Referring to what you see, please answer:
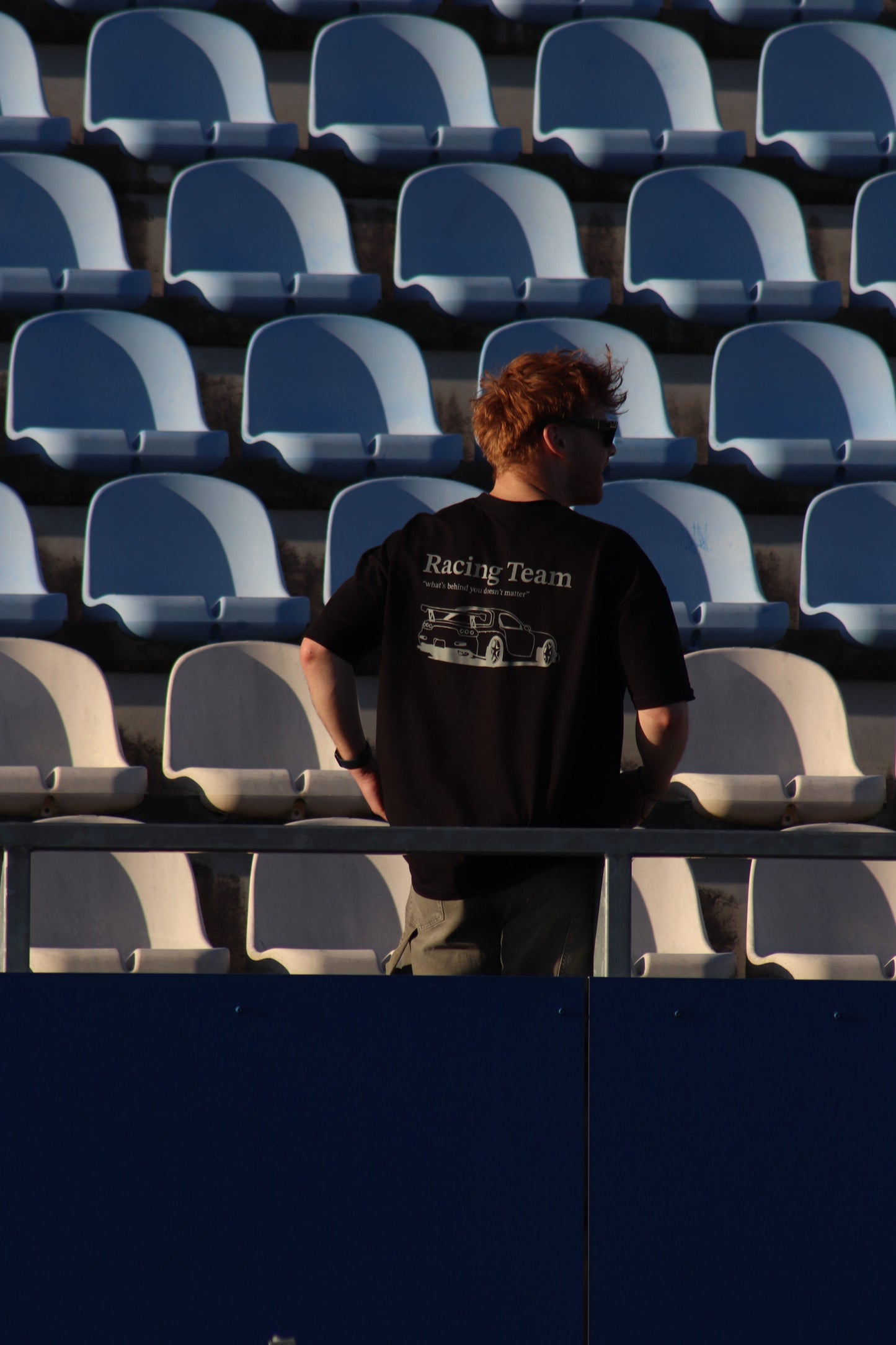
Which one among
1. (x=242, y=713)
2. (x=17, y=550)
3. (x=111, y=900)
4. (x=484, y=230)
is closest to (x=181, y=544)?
(x=17, y=550)

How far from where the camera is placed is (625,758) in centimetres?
354

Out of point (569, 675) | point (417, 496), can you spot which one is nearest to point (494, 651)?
point (569, 675)

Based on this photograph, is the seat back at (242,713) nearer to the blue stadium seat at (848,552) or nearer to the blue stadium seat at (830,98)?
the blue stadium seat at (848,552)

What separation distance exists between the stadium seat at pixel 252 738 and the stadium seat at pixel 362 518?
0.78ft

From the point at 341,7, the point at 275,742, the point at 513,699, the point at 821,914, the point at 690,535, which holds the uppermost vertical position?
the point at 341,7

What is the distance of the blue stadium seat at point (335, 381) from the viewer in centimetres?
419

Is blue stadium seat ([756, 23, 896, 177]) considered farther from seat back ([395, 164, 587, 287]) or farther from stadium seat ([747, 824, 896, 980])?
stadium seat ([747, 824, 896, 980])

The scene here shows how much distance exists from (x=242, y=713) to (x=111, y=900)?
0.52 metres

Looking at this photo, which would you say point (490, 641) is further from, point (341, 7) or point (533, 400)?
point (341, 7)

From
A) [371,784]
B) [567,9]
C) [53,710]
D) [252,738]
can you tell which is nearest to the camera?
[371,784]

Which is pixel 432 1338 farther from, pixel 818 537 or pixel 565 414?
pixel 818 537

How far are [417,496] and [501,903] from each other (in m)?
2.10

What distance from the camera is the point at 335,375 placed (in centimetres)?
A: 427

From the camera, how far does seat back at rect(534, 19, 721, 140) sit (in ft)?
16.4
